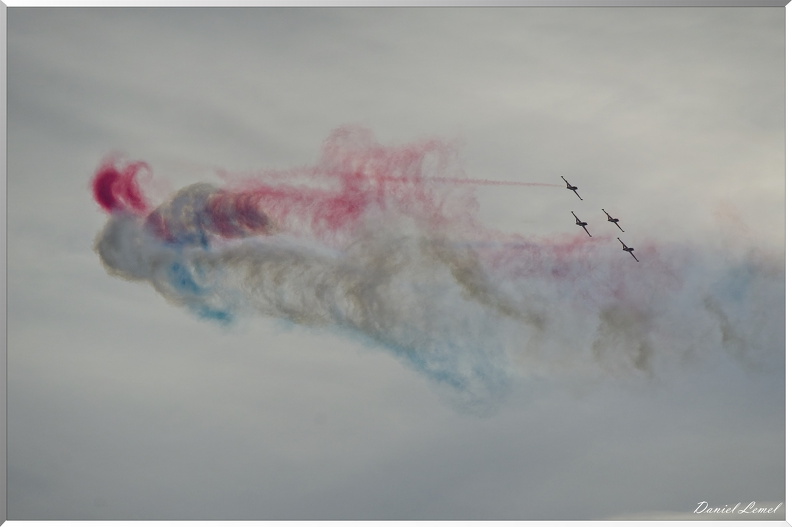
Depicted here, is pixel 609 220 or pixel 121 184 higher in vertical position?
pixel 121 184

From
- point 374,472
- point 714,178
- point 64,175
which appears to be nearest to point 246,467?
point 374,472

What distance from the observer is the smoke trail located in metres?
7.85

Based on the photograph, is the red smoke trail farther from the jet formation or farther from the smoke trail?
the jet formation

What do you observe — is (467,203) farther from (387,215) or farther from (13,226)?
(13,226)

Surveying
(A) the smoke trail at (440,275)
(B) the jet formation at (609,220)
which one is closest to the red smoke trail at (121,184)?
(A) the smoke trail at (440,275)

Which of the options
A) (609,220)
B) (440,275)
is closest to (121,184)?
(440,275)

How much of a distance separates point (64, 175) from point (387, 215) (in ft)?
9.57

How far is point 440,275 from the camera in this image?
791cm

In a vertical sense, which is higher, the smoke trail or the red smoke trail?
the red smoke trail

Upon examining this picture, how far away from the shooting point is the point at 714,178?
7883 mm

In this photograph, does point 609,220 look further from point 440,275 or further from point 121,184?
point 121,184

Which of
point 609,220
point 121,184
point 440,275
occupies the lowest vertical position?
point 440,275

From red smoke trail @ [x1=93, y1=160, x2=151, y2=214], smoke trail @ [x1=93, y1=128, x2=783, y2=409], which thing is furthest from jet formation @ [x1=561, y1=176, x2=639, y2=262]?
red smoke trail @ [x1=93, y1=160, x2=151, y2=214]

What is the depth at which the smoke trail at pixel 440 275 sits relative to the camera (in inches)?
309
